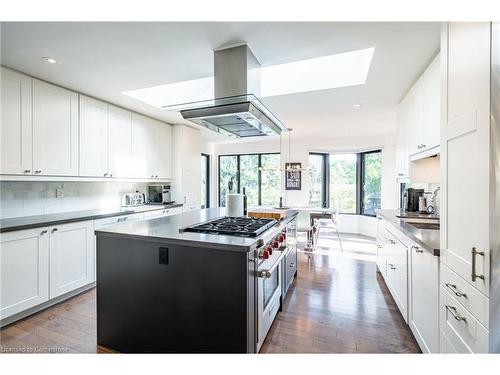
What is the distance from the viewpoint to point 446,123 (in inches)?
49.9

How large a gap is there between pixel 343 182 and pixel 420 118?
371 cm

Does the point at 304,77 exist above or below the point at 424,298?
above

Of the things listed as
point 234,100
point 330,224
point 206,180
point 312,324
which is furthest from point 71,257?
point 330,224

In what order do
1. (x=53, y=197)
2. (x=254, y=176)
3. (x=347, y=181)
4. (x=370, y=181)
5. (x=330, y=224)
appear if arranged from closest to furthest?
(x=53, y=197)
(x=330, y=224)
(x=370, y=181)
(x=347, y=181)
(x=254, y=176)

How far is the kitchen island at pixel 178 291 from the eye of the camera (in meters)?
1.41

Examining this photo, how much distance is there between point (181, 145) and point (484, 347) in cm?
442

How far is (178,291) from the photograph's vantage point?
1.53 metres

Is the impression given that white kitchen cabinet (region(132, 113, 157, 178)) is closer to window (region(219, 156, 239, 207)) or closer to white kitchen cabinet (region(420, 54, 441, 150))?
window (region(219, 156, 239, 207))

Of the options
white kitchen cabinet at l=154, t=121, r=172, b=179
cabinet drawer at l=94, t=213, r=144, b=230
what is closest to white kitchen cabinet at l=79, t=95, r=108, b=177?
cabinet drawer at l=94, t=213, r=144, b=230

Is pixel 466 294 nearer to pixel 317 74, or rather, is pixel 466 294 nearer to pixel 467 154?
pixel 467 154

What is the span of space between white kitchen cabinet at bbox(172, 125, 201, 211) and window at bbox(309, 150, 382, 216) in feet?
8.73
